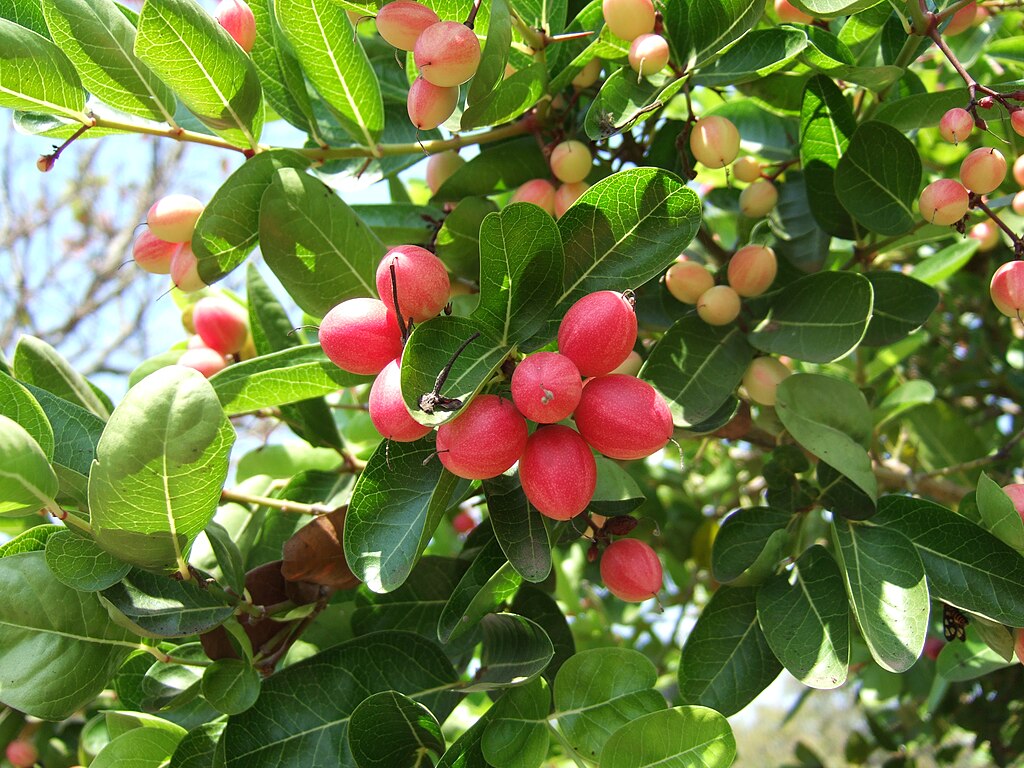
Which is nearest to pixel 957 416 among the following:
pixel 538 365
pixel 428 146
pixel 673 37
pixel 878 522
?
pixel 878 522

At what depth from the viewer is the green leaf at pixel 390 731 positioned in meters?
0.97

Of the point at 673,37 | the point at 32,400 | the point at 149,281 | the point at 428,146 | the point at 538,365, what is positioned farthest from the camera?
the point at 149,281

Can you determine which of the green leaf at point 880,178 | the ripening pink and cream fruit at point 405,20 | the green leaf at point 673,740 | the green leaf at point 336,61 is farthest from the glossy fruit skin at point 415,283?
the green leaf at point 880,178

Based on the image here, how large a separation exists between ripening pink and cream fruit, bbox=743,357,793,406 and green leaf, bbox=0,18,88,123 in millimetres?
995

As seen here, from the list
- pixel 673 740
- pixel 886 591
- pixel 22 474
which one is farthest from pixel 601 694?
pixel 22 474

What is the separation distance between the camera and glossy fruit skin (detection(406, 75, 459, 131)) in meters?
1.04

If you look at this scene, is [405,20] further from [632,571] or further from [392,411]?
[632,571]

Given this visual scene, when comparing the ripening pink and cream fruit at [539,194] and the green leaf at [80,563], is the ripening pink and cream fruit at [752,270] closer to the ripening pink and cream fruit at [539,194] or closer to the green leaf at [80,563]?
the ripening pink and cream fruit at [539,194]

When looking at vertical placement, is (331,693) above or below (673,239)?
below

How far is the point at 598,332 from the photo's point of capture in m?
0.87

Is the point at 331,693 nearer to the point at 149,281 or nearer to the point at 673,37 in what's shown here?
the point at 673,37

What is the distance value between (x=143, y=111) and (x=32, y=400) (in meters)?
0.47

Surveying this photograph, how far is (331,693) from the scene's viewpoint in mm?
1071

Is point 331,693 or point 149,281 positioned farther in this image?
point 149,281
